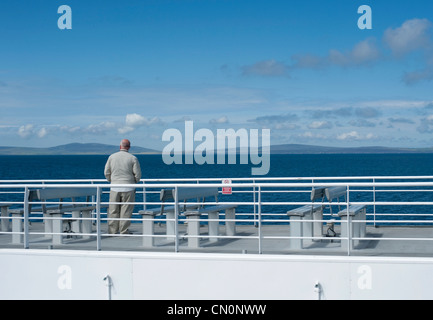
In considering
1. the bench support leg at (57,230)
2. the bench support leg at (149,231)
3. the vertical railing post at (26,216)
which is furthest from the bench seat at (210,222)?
the vertical railing post at (26,216)

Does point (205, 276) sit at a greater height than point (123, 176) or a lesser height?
lesser

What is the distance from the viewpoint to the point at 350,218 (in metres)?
8.97

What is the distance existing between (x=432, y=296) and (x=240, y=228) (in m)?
5.53

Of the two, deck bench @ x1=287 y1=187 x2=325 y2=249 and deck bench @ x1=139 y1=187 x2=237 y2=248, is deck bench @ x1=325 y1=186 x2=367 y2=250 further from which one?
deck bench @ x1=139 y1=187 x2=237 y2=248

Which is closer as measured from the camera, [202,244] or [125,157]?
[202,244]

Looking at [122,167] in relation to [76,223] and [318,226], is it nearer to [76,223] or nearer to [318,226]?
[76,223]

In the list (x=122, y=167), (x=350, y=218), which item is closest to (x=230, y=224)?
(x=122, y=167)

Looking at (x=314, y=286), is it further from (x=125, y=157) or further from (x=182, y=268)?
(x=125, y=157)

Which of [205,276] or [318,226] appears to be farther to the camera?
[318,226]

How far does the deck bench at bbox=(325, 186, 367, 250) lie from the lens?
8.78m

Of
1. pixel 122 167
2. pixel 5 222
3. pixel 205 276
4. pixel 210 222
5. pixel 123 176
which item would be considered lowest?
pixel 205 276

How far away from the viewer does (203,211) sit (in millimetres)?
9766

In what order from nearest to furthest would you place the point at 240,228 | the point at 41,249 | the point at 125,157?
the point at 41,249 → the point at 125,157 → the point at 240,228
